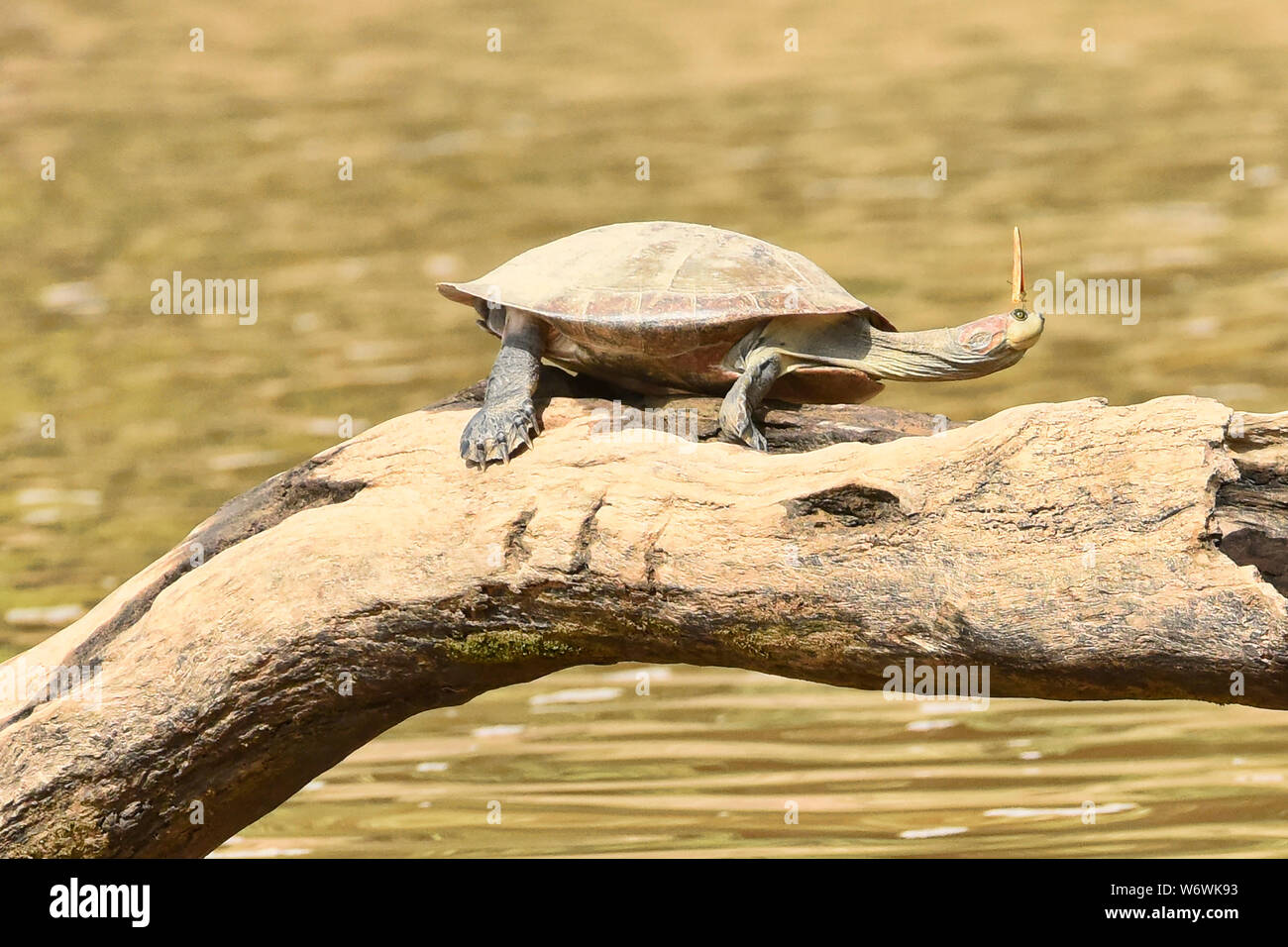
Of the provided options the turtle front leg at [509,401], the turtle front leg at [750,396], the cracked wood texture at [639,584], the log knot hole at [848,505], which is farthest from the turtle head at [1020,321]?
the turtle front leg at [509,401]

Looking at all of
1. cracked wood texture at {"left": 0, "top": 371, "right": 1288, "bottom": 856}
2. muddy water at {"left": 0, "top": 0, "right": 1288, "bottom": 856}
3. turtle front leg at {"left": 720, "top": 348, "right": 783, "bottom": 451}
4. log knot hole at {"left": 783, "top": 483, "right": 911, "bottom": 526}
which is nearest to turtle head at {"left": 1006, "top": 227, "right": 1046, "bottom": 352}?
cracked wood texture at {"left": 0, "top": 371, "right": 1288, "bottom": 856}

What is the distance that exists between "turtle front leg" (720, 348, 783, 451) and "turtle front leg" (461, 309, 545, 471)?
519 mm

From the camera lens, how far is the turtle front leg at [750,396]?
3896mm

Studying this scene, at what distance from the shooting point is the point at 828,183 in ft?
39.5

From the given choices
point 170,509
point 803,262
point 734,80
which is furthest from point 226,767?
point 734,80

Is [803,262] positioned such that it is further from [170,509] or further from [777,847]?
[170,509]

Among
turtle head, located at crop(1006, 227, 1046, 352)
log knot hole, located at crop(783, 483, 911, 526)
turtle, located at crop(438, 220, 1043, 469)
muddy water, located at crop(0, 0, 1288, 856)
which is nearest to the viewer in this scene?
log knot hole, located at crop(783, 483, 911, 526)

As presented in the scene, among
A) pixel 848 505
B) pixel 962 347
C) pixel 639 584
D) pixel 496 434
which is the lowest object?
pixel 639 584

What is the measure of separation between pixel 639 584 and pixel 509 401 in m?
0.75

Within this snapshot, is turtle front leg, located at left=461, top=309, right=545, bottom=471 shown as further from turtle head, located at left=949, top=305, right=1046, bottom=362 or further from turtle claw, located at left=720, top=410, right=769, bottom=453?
turtle head, located at left=949, top=305, right=1046, bottom=362

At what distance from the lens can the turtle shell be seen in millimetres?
4008

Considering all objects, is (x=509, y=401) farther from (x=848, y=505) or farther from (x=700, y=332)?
(x=848, y=505)

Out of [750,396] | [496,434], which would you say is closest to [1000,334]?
[750,396]

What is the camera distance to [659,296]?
13.2 feet
